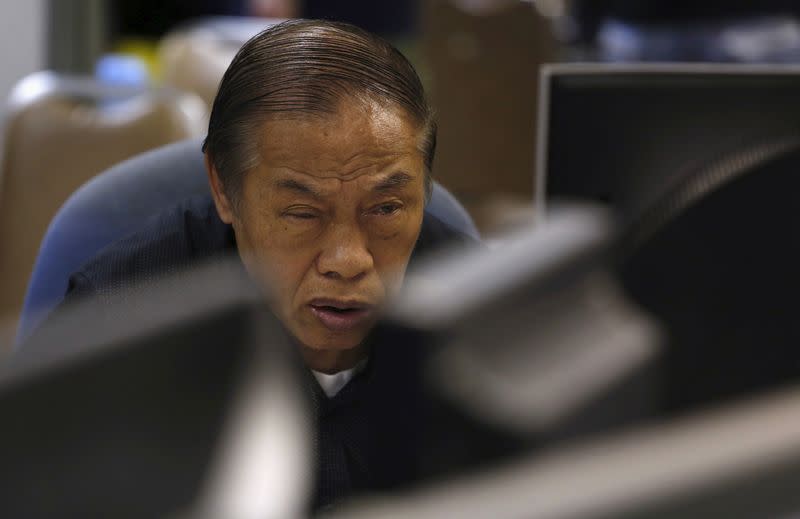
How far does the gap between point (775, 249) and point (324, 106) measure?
32 cm

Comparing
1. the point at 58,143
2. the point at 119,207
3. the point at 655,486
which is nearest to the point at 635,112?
the point at 119,207

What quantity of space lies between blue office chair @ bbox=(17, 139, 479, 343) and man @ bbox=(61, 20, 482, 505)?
254 mm

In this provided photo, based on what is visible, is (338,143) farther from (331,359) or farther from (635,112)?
(635,112)

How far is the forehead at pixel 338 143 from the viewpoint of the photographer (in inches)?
25.0

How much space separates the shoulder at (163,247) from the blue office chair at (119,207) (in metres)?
0.15

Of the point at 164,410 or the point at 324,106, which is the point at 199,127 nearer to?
the point at 324,106

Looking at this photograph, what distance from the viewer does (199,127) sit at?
4.86 feet

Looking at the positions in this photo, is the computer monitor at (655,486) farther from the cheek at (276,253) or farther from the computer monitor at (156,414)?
the cheek at (276,253)

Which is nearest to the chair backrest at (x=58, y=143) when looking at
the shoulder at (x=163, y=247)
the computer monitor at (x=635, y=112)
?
the shoulder at (x=163, y=247)

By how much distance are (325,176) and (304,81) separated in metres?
0.06

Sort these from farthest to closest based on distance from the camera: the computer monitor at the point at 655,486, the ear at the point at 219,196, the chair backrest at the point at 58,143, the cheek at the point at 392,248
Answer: the chair backrest at the point at 58,143, the ear at the point at 219,196, the cheek at the point at 392,248, the computer monitor at the point at 655,486

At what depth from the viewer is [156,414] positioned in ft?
0.62

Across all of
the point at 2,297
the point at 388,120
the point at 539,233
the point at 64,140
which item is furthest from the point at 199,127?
the point at 539,233

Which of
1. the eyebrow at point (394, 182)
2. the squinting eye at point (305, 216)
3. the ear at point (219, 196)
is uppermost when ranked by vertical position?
the eyebrow at point (394, 182)
